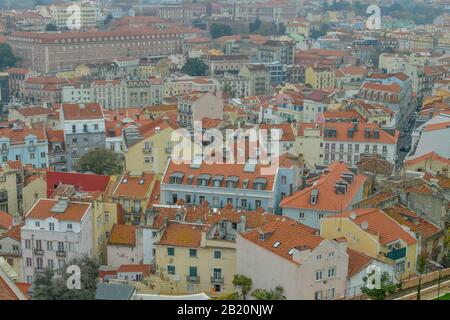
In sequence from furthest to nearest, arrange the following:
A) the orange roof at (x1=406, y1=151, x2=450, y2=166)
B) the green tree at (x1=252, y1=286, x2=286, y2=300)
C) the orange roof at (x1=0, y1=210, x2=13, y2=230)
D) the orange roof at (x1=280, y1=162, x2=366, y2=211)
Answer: the orange roof at (x1=406, y1=151, x2=450, y2=166), the orange roof at (x1=0, y1=210, x2=13, y2=230), the orange roof at (x1=280, y1=162, x2=366, y2=211), the green tree at (x1=252, y1=286, x2=286, y2=300)

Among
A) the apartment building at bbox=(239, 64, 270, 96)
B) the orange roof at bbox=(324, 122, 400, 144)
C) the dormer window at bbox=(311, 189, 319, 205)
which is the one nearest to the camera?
the dormer window at bbox=(311, 189, 319, 205)

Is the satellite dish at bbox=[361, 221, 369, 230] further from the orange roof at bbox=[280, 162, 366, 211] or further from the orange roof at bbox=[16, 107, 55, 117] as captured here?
the orange roof at bbox=[16, 107, 55, 117]

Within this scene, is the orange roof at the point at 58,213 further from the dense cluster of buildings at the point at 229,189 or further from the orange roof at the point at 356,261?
the orange roof at the point at 356,261

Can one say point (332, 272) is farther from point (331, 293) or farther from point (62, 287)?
point (62, 287)

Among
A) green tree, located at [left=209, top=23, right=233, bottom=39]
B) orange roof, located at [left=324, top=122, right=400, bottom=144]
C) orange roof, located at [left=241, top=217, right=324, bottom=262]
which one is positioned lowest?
orange roof, located at [left=324, top=122, right=400, bottom=144]

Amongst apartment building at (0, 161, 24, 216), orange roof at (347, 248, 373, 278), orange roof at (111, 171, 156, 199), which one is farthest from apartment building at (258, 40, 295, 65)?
orange roof at (347, 248, 373, 278)

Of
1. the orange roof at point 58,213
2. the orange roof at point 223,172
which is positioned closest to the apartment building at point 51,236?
the orange roof at point 58,213
